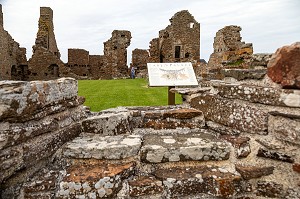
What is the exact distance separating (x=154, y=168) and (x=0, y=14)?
24.9 meters

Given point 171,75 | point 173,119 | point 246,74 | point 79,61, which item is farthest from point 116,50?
point 246,74

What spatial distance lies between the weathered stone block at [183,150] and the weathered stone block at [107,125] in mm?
344

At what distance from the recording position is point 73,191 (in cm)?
161

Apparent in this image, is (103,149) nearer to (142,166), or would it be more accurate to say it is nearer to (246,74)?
(142,166)

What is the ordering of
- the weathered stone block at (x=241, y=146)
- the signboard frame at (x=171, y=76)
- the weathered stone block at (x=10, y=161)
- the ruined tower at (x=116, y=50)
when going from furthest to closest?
the ruined tower at (x=116, y=50) → the signboard frame at (x=171, y=76) → the weathered stone block at (x=241, y=146) → the weathered stone block at (x=10, y=161)

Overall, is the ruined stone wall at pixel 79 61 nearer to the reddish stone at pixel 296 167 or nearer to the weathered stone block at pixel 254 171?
the weathered stone block at pixel 254 171

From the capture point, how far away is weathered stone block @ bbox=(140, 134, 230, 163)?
6.23 ft

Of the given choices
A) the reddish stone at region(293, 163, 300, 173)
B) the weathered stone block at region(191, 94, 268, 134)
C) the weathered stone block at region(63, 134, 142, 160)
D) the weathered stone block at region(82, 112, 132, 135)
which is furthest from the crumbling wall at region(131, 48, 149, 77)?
the reddish stone at region(293, 163, 300, 173)

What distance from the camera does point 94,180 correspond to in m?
1.64

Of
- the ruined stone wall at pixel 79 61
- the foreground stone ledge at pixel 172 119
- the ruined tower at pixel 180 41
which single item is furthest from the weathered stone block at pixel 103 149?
the ruined stone wall at pixel 79 61

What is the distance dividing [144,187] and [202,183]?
416 mm

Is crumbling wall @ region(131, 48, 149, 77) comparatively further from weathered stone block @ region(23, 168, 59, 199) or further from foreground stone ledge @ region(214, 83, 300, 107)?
weathered stone block @ region(23, 168, 59, 199)

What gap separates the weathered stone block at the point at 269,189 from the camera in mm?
1772

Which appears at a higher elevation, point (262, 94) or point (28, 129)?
point (262, 94)
